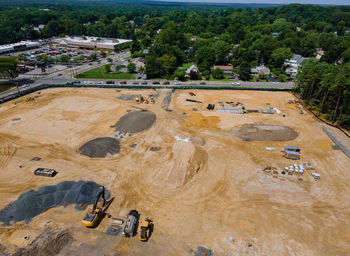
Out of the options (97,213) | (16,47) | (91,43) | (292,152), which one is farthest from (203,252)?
Result: (16,47)

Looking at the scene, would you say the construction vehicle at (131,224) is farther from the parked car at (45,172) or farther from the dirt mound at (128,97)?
the dirt mound at (128,97)

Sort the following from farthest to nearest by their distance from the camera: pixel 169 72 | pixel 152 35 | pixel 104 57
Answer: pixel 152 35 → pixel 104 57 → pixel 169 72

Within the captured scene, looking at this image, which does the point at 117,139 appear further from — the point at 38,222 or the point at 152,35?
the point at 152,35

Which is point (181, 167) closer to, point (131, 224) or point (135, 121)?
point (131, 224)

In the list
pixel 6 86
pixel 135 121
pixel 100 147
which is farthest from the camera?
pixel 6 86

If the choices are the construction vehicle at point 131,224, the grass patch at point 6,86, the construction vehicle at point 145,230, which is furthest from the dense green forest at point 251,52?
the construction vehicle at point 131,224

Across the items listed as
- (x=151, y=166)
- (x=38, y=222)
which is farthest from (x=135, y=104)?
(x=38, y=222)
